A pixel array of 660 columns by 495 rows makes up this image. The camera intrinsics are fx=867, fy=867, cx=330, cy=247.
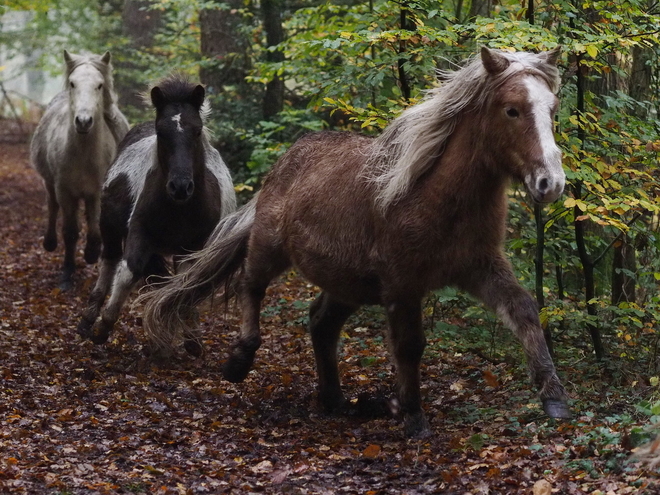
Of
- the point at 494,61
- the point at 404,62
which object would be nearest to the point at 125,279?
the point at 404,62

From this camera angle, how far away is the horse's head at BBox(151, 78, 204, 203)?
7.84 m

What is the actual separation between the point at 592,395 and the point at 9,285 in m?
8.21

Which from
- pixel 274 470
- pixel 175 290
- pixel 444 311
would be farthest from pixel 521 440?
pixel 444 311

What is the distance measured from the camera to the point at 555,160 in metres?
5.16

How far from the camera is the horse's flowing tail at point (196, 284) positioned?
7.80 meters

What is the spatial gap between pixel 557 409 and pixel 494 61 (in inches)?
89.0

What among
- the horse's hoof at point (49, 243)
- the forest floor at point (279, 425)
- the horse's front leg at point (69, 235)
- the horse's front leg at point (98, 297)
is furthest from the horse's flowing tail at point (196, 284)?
the horse's hoof at point (49, 243)

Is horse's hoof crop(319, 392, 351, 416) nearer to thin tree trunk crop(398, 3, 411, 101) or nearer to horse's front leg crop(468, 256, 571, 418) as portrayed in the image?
horse's front leg crop(468, 256, 571, 418)

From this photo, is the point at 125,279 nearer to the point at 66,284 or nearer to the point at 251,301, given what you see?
the point at 251,301

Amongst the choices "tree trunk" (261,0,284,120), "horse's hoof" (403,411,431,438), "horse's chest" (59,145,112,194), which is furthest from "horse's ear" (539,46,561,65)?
"tree trunk" (261,0,284,120)

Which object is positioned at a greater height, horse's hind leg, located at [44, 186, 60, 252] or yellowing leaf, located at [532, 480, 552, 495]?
yellowing leaf, located at [532, 480, 552, 495]

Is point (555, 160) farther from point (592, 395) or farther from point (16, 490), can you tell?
point (16, 490)

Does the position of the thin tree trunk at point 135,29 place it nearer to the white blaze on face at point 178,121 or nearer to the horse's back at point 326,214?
the white blaze on face at point 178,121

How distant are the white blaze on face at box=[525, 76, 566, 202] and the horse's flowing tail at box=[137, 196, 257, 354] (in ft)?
10.3
